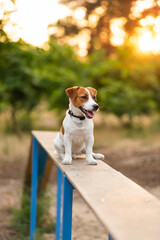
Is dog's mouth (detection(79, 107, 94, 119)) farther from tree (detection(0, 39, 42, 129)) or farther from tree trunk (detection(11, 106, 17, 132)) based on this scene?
tree trunk (detection(11, 106, 17, 132))

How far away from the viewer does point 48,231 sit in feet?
14.0

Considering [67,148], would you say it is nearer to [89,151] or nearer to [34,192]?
[89,151]

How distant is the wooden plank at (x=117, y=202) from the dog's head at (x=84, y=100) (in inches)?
15.4

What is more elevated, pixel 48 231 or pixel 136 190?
pixel 136 190

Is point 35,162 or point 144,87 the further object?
point 144,87

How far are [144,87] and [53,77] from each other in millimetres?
2949

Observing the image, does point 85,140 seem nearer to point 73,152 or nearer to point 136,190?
point 73,152

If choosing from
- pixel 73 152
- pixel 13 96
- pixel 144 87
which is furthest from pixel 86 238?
pixel 144 87

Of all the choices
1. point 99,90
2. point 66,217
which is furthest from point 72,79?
point 66,217

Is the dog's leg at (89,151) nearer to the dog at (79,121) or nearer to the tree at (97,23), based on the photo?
the dog at (79,121)

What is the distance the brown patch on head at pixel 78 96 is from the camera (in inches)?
86.6

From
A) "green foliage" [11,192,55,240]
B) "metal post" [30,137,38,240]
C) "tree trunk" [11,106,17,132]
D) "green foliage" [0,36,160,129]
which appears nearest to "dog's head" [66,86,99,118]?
"metal post" [30,137,38,240]

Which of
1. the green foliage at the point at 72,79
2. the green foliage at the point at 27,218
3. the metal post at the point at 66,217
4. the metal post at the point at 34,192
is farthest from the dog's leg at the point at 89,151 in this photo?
the green foliage at the point at 72,79

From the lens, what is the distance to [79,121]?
7.51 feet
